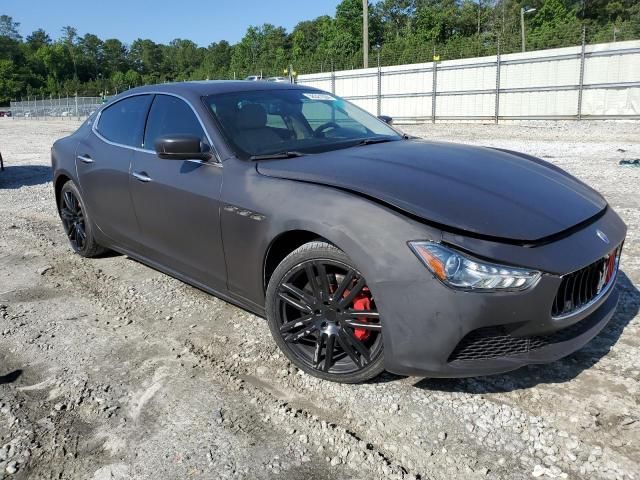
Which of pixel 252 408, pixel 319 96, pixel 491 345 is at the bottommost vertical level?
pixel 252 408

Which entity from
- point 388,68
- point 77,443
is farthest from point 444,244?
point 388,68

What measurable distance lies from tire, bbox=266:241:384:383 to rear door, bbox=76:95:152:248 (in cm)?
169

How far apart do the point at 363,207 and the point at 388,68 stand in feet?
A: 78.7

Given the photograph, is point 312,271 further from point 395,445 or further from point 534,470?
point 534,470

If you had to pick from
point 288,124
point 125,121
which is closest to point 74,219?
point 125,121

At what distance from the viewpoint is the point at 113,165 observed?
417cm

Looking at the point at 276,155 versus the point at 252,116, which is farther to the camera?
the point at 252,116

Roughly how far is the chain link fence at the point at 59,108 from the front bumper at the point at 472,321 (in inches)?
1484

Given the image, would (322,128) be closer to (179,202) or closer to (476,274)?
(179,202)

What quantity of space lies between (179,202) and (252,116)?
74 centimetres

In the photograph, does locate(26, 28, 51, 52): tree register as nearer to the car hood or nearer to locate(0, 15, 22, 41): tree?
locate(0, 15, 22, 41): tree

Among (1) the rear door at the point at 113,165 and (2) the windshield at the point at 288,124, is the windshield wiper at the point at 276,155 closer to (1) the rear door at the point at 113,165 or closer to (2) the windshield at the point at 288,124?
(2) the windshield at the point at 288,124

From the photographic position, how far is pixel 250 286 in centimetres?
311

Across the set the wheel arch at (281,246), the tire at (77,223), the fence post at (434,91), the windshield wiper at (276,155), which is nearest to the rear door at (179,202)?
the windshield wiper at (276,155)
